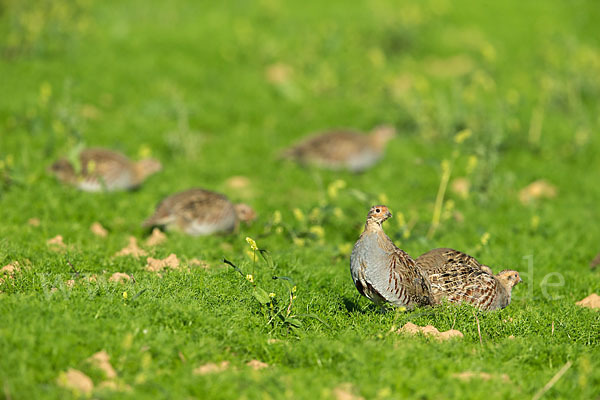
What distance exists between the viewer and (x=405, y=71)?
48.4ft

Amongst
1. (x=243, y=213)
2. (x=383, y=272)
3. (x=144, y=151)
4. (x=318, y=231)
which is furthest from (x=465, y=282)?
(x=144, y=151)

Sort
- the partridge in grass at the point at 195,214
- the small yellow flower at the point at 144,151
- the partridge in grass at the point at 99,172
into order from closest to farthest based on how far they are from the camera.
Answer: the partridge in grass at the point at 195,214 → the partridge in grass at the point at 99,172 → the small yellow flower at the point at 144,151

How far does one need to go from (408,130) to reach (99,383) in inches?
363

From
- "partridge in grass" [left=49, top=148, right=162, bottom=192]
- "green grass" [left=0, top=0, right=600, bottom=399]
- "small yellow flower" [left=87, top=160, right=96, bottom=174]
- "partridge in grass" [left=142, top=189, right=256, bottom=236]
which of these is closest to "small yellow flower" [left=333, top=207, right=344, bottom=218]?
"green grass" [left=0, top=0, right=600, bottom=399]

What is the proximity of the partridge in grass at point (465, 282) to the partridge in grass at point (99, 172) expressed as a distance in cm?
447

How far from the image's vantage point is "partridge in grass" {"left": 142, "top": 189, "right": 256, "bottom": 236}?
8.13m

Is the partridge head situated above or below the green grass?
below

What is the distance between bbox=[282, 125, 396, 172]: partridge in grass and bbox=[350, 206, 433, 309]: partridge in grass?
4901 mm

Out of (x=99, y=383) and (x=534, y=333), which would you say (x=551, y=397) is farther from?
(x=99, y=383)

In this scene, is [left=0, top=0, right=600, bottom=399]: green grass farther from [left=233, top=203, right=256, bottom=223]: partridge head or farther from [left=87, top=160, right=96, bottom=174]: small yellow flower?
[left=87, top=160, right=96, bottom=174]: small yellow flower

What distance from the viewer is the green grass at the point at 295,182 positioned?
5.03 meters

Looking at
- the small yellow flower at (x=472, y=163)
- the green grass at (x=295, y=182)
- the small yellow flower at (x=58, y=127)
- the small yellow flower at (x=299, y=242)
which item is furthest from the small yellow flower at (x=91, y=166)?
the small yellow flower at (x=472, y=163)

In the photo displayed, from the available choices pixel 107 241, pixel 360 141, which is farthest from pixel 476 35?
pixel 107 241

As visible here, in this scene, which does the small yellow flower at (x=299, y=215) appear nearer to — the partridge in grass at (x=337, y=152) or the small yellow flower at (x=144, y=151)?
the partridge in grass at (x=337, y=152)
